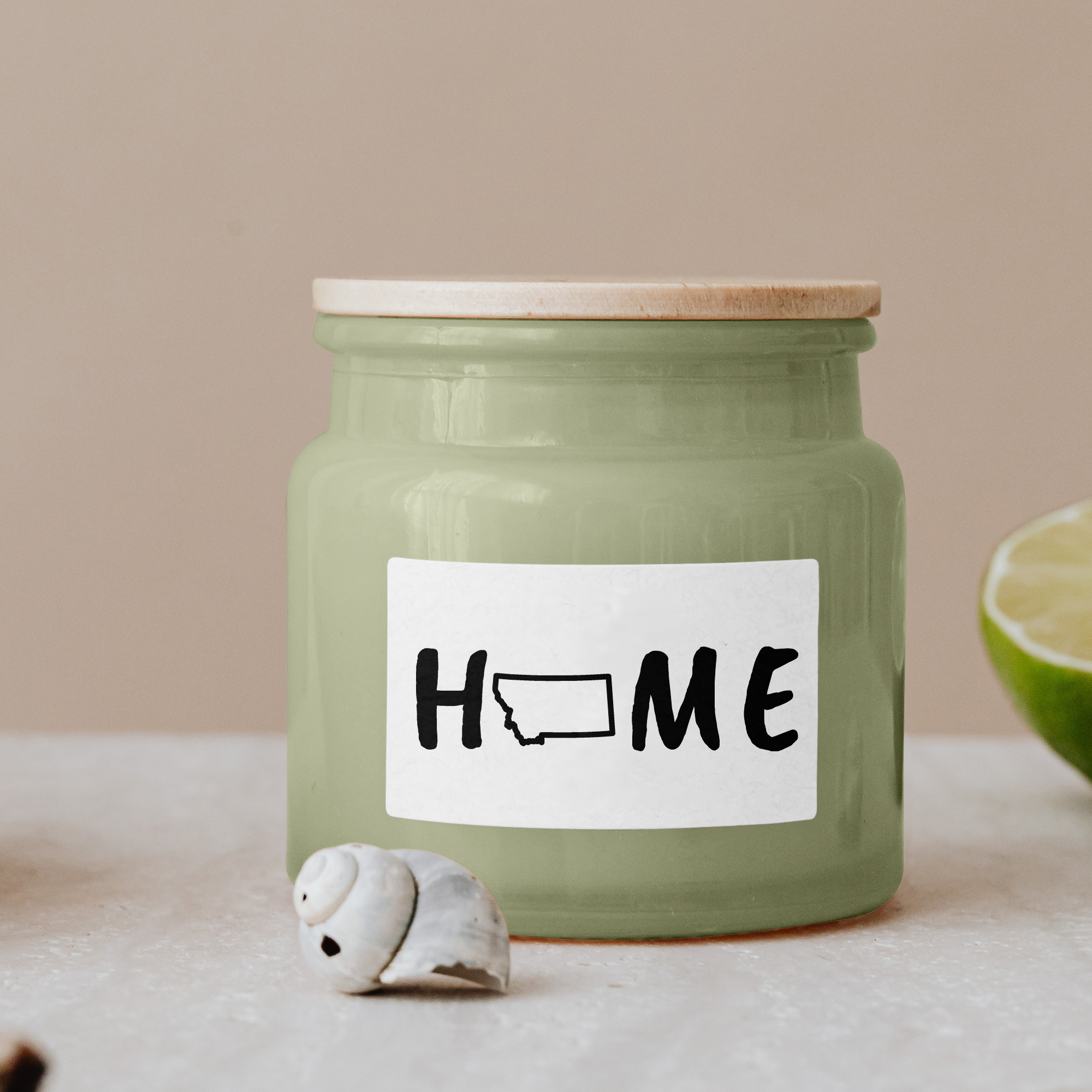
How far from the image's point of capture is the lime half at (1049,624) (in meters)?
0.73

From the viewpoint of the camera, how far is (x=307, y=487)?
596 millimetres

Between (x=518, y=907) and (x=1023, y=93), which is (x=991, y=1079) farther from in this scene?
(x=1023, y=93)

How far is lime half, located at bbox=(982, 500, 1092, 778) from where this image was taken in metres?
0.73

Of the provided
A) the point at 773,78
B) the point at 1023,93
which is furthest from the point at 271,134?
the point at 1023,93

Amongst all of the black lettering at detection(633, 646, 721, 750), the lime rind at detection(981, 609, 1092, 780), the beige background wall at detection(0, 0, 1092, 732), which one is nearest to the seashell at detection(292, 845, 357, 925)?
the black lettering at detection(633, 646, 721, 750)

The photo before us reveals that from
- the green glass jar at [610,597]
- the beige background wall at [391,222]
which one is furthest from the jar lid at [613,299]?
the beige background wall at [391,222]

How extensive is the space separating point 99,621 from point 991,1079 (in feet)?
3.01

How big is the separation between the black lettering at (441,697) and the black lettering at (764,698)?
0.31 feet

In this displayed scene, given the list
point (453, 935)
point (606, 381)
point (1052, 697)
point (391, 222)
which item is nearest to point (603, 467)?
point (606, 381)

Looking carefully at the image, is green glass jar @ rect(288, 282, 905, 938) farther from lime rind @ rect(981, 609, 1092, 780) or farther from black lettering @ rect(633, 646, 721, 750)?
lime rind @ rect(981, 609, 1092, 780)

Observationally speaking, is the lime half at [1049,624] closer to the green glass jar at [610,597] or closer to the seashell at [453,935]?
the green glass jar at [610,597]

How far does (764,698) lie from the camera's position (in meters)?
0.56

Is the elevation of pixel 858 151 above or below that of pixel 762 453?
above

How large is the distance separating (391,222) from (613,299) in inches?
26.0
